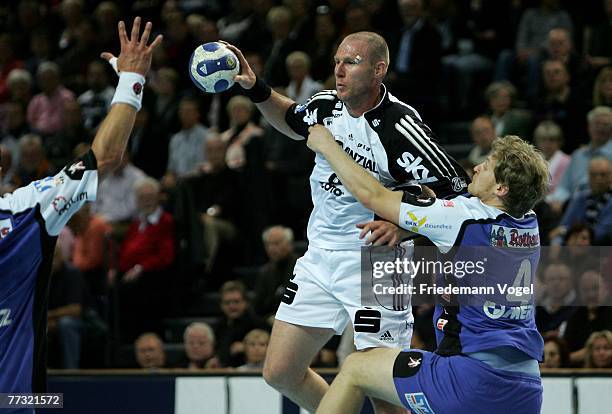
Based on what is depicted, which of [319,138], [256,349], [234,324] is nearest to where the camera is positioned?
[319,138]

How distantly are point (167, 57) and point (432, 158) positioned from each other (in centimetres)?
888

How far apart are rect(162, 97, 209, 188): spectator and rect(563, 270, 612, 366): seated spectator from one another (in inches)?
205

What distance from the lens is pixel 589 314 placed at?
9.32 meters

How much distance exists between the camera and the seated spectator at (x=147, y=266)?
1185cm

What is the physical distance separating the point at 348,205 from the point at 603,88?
526 cm

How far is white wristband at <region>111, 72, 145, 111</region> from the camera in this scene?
4.92 meters

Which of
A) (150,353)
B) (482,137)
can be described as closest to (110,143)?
(150,353)

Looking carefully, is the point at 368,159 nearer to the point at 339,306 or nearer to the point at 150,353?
the point at 339,306

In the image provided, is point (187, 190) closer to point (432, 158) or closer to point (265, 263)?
point (265, 263)

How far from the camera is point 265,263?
12242mm

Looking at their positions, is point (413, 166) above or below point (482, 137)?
below

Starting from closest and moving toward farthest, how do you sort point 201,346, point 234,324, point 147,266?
1. point 201,346
2. point 234,324
3. point 147,266

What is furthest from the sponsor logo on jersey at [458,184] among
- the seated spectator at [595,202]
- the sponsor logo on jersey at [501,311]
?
the seated spectator at [595,202]

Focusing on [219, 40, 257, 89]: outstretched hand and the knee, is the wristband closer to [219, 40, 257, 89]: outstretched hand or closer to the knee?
[219, 40, 257, 89]: outstretched hand
